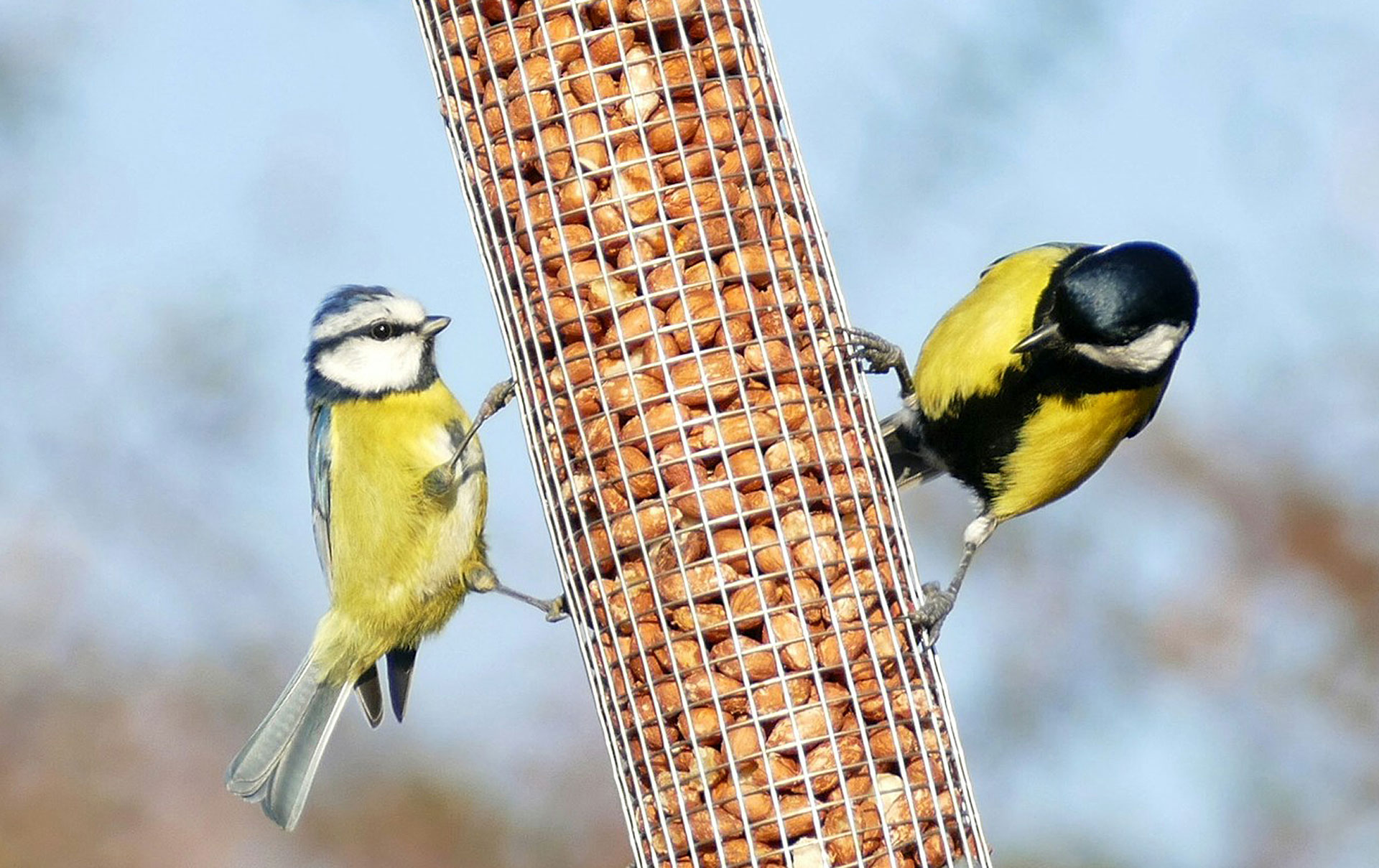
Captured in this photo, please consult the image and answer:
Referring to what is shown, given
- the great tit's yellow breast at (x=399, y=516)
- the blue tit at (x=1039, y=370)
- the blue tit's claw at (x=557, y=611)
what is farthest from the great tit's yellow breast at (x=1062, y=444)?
the great tit's yellow breast at (x=399, y=516)

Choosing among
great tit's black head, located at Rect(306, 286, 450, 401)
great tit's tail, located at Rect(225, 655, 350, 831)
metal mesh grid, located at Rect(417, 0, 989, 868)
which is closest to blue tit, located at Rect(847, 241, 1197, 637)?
metal mesh grid, located at Rect(417, 0, 989, 868)

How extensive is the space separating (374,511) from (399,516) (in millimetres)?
80

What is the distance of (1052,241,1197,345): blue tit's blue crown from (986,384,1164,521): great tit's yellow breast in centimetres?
26

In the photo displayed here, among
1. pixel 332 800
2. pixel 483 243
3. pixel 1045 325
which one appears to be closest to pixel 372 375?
pixel 483 243

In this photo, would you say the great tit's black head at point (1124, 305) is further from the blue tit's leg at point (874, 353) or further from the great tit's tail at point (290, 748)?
the great tit's tail at point (290, 748)

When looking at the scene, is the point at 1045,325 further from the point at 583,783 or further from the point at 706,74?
the point at 583,783

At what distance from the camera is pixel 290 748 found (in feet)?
15.5

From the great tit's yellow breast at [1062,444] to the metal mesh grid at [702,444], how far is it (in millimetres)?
834

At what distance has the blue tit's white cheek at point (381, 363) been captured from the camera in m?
4.60

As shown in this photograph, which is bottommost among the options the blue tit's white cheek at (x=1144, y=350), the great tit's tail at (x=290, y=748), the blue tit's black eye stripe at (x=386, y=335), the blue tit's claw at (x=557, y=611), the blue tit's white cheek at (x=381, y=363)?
the great tit's tail at (x=290, y=748)

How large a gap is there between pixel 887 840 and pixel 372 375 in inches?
80.4

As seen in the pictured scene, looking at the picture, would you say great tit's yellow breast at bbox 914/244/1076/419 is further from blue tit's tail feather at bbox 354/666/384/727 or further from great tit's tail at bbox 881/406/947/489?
blue tit's tail feather at bbox 354/666/384/727

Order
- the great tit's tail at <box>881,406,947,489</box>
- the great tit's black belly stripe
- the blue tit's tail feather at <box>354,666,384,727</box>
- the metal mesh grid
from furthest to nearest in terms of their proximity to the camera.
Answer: the blue tit's tail feather at <box>354,666,384,727</box>, the great tit's tail at <box>881,406,947,489</box>, the great tit's black belly stripe, the metal mesh grid

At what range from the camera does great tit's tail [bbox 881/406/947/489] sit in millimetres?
4522
